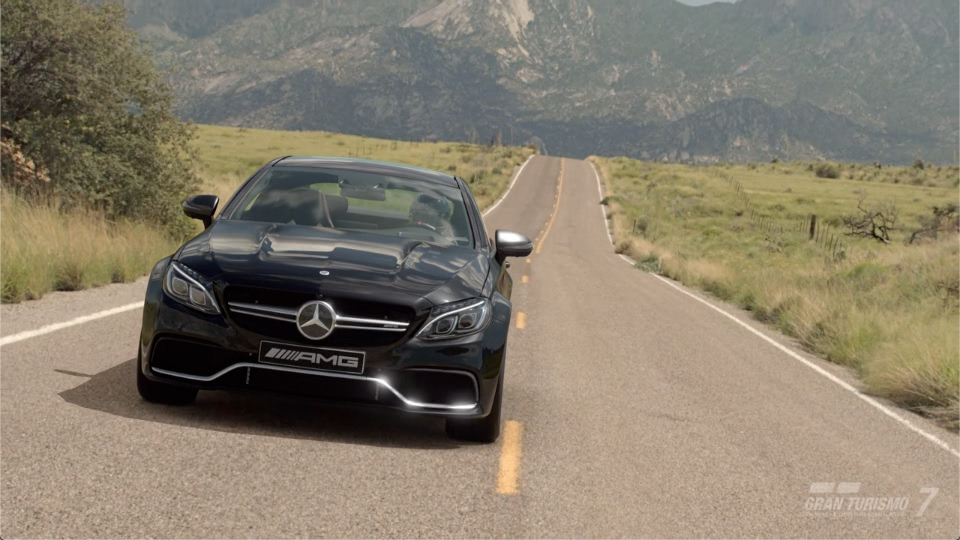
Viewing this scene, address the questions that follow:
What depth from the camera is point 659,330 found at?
14.1m

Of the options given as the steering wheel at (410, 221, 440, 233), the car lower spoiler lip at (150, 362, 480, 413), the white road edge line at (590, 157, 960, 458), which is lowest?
the white road edge line at (590, 157, 960, 458)

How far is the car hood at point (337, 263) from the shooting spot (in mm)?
5816

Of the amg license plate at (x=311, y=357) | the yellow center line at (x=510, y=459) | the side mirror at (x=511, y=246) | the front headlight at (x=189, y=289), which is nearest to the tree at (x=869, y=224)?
the side mirror at (x=511, y=246)

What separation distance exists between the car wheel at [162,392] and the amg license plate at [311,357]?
849 millimetres

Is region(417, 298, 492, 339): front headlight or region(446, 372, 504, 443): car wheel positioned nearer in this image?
region(417, 298, 492, 339): front headlight

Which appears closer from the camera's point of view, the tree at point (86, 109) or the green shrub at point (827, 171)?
the tree at point (86, 109)

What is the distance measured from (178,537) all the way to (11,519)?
70 centimetres

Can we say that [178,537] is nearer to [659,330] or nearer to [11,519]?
[11,519]

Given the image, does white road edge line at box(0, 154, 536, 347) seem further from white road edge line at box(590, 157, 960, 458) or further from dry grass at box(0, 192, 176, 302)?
white road edge line at box(590, 157, 960, 458)

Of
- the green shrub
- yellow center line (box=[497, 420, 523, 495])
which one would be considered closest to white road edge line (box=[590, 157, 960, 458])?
yellow center line (box=[497, 420, 523, 495])

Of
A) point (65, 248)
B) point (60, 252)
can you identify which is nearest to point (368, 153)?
point (65, 248)

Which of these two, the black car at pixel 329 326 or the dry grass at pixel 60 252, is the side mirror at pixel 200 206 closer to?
the black car at pixel 329 326

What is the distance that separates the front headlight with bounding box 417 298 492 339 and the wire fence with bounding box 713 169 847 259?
1523 inches

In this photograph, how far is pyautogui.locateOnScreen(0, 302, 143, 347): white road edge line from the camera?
8391 millimetres
